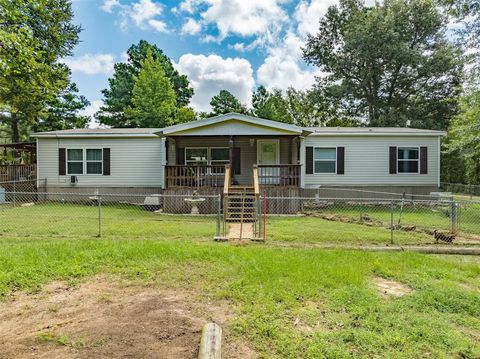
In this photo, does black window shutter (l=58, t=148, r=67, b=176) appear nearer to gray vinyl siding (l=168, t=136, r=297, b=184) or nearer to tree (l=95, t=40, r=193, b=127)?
gray vinyl siding (l=168, t=136, r=297, b=184)

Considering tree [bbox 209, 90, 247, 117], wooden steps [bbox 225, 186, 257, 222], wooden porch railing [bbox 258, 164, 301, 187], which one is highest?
tree [bbox 209, 90, 247, 117]

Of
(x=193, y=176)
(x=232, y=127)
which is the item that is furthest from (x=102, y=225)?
(x=232, y=127)

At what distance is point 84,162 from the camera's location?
14703 millimetres

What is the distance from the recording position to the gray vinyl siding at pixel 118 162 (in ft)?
47.8

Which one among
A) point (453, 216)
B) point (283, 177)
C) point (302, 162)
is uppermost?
point (302, 162)

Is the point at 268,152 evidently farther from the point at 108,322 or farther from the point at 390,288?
the point at 108,322

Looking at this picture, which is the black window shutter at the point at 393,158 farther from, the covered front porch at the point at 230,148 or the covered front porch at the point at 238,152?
the covered front porch at the point at 230,148

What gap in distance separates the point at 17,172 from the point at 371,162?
17.2 meters

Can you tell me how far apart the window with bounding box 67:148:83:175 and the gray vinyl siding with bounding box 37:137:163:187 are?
9.6 inches

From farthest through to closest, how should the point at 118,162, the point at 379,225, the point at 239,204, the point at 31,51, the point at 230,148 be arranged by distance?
the point at 118,162 < the point at 230,148 < the point at 239,204 < the point at 379,225 < the point at 31,51

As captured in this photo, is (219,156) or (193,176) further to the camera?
(219,156)

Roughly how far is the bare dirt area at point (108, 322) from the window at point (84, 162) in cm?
1141

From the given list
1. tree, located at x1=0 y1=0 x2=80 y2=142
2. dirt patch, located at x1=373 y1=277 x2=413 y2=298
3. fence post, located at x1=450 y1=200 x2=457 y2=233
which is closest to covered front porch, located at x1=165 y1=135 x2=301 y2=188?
tree, located at x1=0 y1=0 x2=80 y2=142

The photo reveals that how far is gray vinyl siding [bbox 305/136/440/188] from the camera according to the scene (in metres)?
14.4
